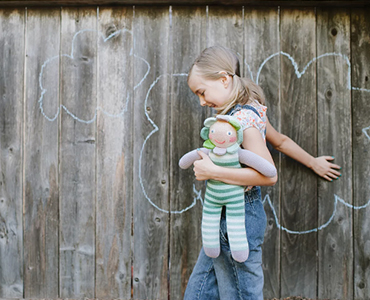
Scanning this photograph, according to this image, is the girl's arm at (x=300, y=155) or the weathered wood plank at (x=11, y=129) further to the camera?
the weathered wood plank at (x=11, y=129)

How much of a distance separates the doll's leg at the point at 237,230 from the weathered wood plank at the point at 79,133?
1.03 meters

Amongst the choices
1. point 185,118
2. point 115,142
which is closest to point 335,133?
point 185,118

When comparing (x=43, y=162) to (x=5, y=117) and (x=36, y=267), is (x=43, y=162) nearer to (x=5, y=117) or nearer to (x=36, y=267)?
(x=5, y=117)

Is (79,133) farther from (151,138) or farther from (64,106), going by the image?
(151,138)

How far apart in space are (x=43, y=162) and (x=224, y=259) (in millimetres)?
1253

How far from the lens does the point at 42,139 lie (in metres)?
2.06

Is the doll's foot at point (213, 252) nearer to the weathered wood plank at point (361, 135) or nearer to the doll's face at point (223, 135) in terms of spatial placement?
the doll's face at point (223, 135)

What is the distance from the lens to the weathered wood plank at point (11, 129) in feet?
6.78

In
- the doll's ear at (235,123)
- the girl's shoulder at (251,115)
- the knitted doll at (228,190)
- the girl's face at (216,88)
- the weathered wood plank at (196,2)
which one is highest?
the weathered wood plank at (196,2)

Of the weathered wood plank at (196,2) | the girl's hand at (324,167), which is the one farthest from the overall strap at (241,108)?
the weathered wood plank at (196,2)

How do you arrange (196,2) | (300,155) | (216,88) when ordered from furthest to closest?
(196,2)
(300,155)
(216,88)

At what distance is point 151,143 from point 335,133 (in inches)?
41.4

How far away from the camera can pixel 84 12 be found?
206cm

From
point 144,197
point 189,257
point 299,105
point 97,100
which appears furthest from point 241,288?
point 97,100
